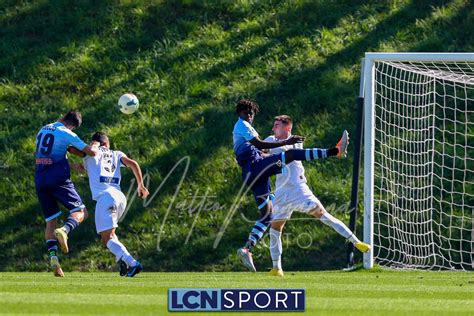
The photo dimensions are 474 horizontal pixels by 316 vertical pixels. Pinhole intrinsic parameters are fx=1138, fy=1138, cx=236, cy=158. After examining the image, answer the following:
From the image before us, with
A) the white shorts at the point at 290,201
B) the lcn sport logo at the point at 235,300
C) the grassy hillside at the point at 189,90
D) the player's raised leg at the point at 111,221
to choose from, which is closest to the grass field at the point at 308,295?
the lcn sport logo at the point at 235,300

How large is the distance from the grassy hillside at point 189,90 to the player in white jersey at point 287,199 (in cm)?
269

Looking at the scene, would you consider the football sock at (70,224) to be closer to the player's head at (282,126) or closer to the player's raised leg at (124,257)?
the player's raised leg at (124,257)

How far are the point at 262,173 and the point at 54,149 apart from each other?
2388 mm

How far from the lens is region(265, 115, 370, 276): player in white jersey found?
43.3ft

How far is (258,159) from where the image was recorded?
13.2m

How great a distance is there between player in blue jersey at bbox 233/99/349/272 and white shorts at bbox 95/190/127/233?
1.53 meters

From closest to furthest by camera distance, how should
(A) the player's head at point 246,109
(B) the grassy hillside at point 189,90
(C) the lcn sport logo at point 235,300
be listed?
(C) the lcn sport logo at point 235,300
(A) the player's head at point 246,109
(B) the grassy hillside at point 189,90

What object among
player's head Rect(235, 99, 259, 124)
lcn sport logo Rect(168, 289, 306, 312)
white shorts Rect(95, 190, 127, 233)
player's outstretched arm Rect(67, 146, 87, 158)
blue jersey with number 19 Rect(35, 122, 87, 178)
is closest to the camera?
lcn sport logo Rect(168, 289, 306, 312)

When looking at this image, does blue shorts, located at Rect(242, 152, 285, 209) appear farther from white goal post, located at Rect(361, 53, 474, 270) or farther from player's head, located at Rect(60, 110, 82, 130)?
white goal post, located at Rect(361, 53, 474, 270)

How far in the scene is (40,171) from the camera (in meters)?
13.0

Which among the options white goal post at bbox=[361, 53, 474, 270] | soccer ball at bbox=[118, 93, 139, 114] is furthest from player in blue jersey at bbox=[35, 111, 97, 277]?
white goal post at bbox=[361, 53, 474, 270]

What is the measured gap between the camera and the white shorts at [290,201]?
13203 millimetres

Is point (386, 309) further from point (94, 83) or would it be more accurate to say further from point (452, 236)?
point (94, 83)

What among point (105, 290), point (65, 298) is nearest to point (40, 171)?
point (105, 290)
